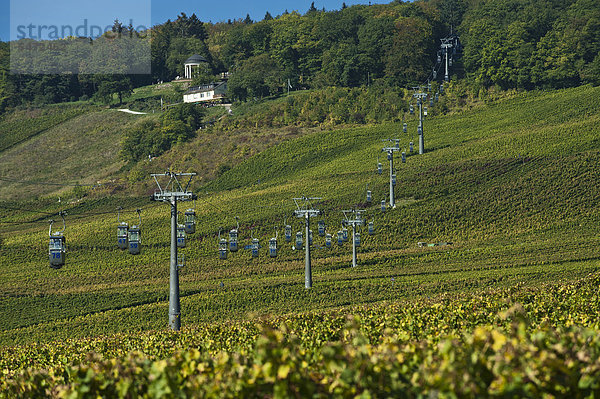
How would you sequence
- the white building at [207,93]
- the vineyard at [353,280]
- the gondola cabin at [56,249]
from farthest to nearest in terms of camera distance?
the white building at [207,93] → the gondola cabin at [56,249] → the vineyard at [353,280]

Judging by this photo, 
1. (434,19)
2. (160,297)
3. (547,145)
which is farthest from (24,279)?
(434,19)

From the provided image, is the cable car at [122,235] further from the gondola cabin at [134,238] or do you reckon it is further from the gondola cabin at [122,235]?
the gondola cabin at [134,238]

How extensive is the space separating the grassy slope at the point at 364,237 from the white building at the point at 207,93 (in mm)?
53195

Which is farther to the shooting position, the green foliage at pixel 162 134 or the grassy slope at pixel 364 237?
the green foliage at pixel 162 134

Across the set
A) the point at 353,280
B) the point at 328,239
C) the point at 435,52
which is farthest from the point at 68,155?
the point at 353,280

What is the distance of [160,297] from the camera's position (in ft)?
219

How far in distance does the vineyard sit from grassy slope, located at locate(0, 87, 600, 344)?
0.37 meters

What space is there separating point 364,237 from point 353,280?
22.6m

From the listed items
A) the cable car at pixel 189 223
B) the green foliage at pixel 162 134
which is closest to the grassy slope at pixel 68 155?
the green foliage at pixel 162 134

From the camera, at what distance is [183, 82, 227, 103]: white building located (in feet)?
616

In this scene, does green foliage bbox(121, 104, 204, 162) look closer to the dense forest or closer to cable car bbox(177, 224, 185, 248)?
the dense forest

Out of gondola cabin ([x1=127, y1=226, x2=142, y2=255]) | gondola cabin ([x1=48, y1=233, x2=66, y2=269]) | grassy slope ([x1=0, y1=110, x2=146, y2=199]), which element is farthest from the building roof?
gondola cabin ([x1=48, y1=233, x2=66, y2=269])

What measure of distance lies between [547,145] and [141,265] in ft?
202

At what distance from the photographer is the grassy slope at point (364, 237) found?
60344 mm
